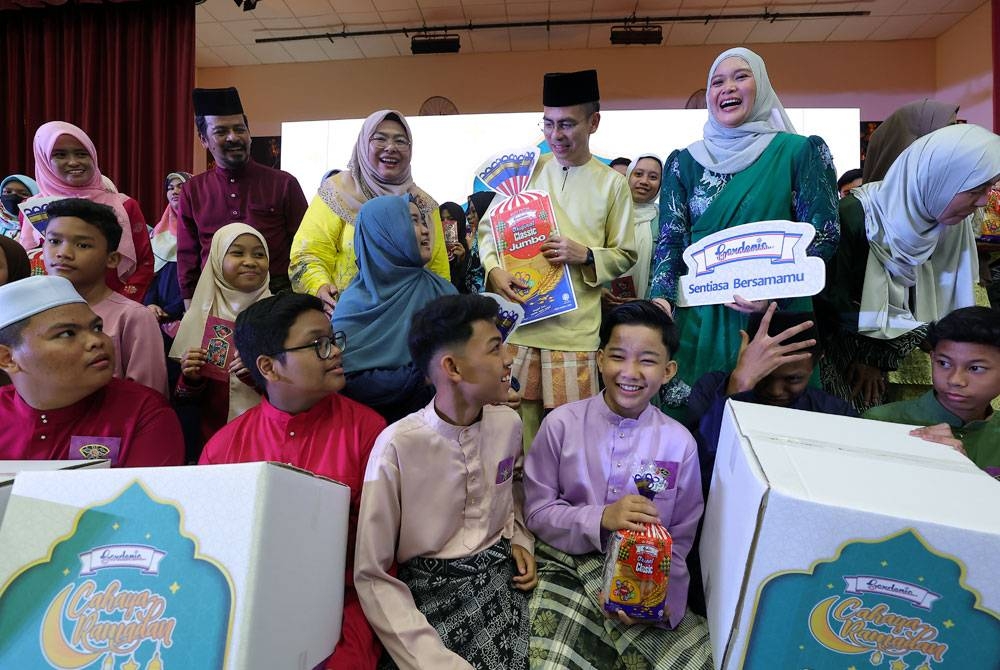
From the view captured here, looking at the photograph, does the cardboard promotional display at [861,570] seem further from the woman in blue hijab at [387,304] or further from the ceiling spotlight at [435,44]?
the ceiling spotlight at [435,44]

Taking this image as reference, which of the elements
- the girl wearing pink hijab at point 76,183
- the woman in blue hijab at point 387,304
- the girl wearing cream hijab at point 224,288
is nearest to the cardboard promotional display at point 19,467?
the woman in blue hijab at point 387,304

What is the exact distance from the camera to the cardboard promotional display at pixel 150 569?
88 centimetres

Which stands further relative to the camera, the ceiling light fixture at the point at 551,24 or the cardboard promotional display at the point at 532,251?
the ceiling light fixture at the point at 551,24

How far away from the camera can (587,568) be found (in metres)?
1.46

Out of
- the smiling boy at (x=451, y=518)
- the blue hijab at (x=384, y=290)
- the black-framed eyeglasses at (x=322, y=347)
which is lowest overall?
the smiling boy at (x=451, y=518)

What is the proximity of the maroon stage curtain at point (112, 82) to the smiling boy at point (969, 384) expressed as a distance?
644cm

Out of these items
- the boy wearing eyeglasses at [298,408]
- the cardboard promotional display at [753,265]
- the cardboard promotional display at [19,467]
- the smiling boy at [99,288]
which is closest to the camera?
the cardboard promotional display at [19,467]

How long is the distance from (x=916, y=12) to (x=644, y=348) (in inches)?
300

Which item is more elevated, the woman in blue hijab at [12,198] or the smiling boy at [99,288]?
the woman in blue hijab at [12,198]

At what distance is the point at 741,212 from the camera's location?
76.0 inches

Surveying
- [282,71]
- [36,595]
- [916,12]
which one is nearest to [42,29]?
[282,71]

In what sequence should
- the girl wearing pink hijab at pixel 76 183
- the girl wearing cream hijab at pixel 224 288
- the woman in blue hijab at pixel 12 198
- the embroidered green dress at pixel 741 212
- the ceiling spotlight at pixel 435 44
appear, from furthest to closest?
the ceiling spotlight at pixel 435 44 < the woman in blue hijab at pixel 12 198 < the girl wearing pink hijab at pixel 76 183 < the girl wearing cream hijab at pixel 224 288 < the embroidered green dress at pixel 741 212

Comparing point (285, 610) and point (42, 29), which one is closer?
point (285, 610)

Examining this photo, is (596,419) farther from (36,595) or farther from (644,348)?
(36,595)
